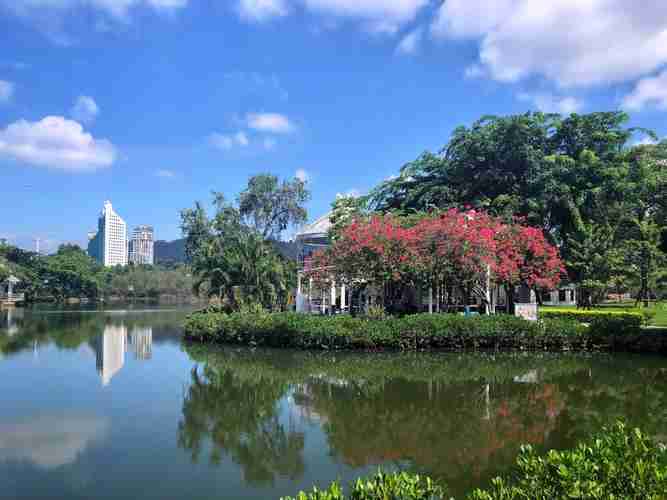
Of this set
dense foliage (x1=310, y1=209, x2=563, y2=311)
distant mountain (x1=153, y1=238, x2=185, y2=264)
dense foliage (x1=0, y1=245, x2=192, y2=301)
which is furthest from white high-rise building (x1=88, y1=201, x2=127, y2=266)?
dense foliage (x1=310, y1=209, x2=563, y2=311)

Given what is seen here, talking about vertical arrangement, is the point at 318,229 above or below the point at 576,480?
above

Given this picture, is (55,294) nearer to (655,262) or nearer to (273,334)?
(273,334)

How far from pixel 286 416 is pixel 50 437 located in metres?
3.92

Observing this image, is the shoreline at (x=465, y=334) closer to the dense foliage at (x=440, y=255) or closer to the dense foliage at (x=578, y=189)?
the dense foliage at (x=440, y=255)

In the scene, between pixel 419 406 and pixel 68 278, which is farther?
pixel 68 278

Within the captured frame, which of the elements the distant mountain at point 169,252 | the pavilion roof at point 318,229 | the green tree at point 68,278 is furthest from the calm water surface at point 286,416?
the distant mountain at point 169,252

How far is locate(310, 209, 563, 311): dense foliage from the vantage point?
67.1ft

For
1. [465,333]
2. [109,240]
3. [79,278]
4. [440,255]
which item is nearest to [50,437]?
[465,333]

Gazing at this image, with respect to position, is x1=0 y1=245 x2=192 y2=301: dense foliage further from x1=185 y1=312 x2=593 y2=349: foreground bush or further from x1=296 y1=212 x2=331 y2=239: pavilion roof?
x1=185 y1=312 x2=593 y2=349: foreground bush

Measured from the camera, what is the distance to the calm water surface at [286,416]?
7.40m

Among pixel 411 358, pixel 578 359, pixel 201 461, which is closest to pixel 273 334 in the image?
pixel 411 358

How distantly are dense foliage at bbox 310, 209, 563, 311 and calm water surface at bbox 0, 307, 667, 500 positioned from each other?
369 cm

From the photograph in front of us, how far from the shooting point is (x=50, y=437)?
930 centimetres

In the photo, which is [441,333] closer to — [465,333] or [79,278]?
[465,333]
